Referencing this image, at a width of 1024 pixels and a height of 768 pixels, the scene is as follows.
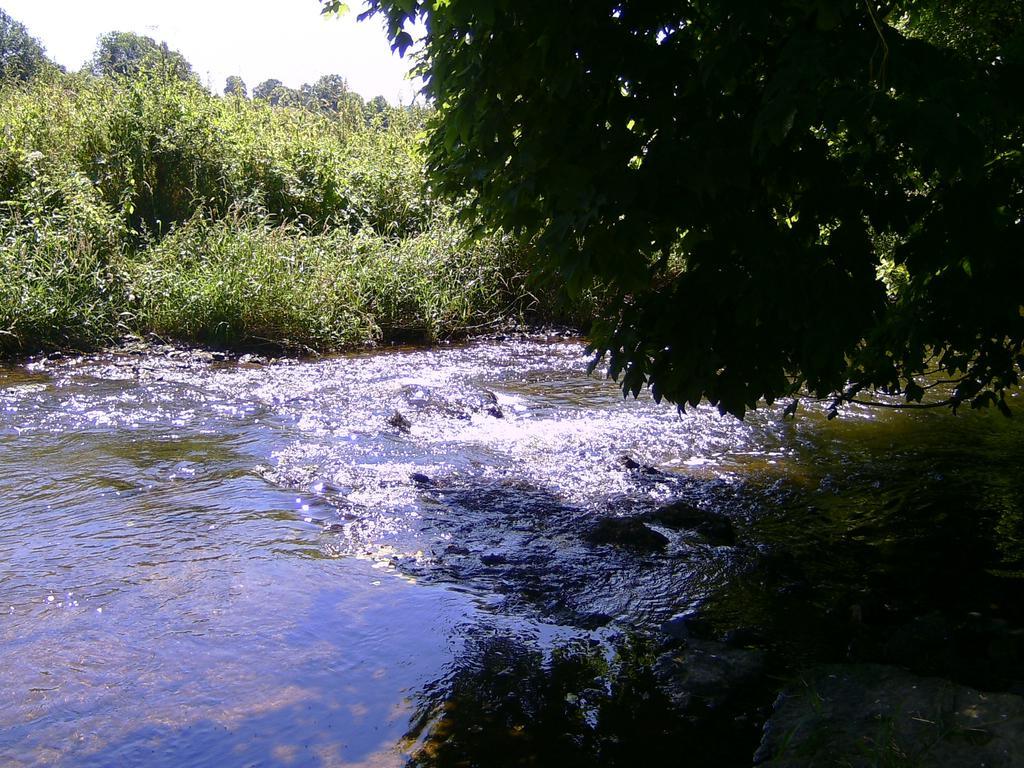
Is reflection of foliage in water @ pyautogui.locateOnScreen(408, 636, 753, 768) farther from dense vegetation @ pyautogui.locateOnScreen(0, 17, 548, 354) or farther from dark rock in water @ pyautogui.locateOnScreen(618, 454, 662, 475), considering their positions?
dense vegetation @ pyautogui.locateOnScreen(0, 17, 548, 354)

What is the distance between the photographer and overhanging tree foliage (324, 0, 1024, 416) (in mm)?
2752

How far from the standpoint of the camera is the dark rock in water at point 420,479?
5324mm

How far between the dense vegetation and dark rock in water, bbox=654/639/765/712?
242 inches

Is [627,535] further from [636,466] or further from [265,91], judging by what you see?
[265,91]

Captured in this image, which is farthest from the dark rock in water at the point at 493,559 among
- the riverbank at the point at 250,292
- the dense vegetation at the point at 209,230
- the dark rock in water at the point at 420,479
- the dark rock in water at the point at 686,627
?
the riverbank at the point at 250,292

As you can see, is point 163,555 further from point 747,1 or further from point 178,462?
point 747,1

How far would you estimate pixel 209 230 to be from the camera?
10609 mm

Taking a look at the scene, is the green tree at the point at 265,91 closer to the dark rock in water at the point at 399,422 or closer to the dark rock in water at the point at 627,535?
the dark rock in water at the point at 399,422

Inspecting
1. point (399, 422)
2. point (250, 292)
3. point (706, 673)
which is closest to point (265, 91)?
point (250, 292)

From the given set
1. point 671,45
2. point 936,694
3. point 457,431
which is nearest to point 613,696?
point 936,694

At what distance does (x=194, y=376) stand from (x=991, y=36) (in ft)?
21.4

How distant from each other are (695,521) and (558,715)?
5.93 feet

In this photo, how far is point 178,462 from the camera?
18.8 feet

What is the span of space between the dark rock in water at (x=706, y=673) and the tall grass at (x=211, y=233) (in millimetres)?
6765
